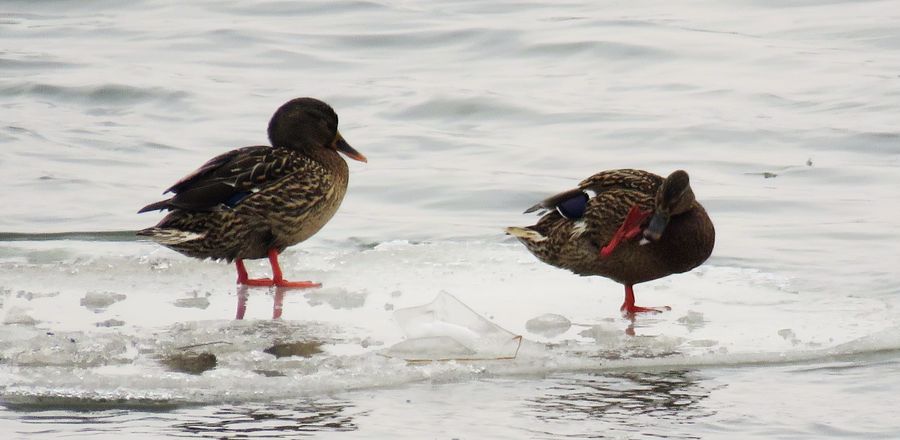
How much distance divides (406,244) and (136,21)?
10073 mm

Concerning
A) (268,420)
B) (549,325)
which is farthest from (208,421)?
(549,325)

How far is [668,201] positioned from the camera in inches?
270

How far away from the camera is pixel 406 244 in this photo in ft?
28.4

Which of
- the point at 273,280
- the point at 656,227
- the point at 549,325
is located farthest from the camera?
the point at 273,280

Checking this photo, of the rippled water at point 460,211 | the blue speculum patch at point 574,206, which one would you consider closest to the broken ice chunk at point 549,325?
the rippled water at point 460,211

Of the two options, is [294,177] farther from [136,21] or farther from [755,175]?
[136,21]

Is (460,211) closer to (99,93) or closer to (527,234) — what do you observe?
(527,234)

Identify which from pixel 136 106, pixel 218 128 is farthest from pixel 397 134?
pixel 136 106

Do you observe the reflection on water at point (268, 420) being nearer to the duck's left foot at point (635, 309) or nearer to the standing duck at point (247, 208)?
the duck's left foot at point (635, 309)

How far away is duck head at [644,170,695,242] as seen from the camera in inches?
269

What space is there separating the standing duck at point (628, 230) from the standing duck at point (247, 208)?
3.79 feet

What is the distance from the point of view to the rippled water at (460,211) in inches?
211

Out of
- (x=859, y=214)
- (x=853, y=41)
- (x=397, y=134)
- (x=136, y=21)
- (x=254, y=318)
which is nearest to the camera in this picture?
(x=254, y=318)

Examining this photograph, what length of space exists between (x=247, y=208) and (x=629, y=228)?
6.14 feet
